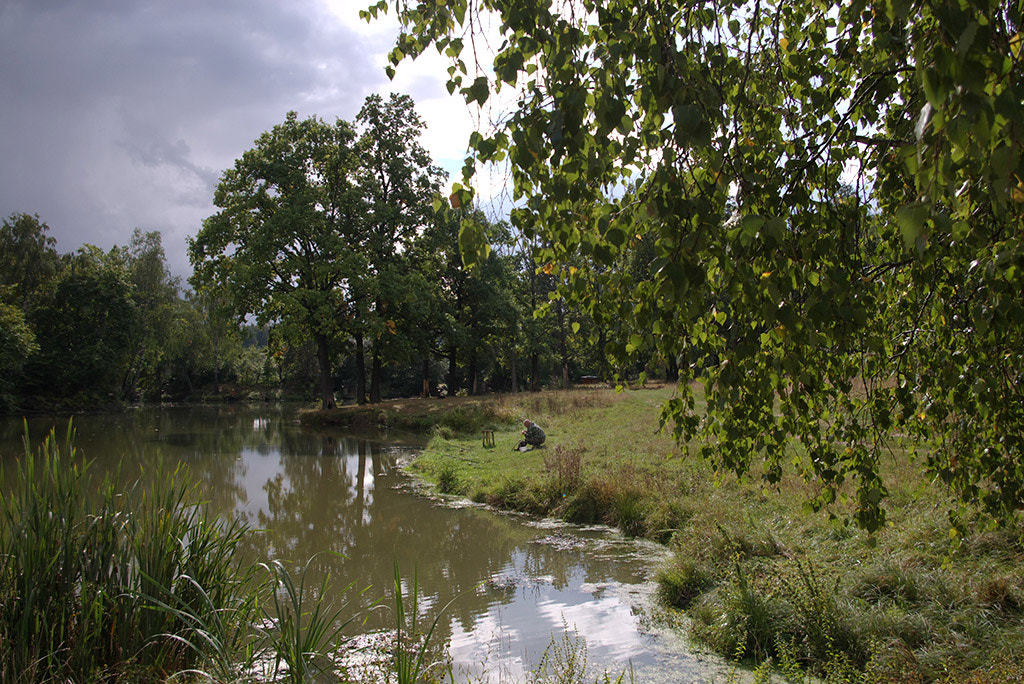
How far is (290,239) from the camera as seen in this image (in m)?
28.8

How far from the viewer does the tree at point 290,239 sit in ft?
91.2

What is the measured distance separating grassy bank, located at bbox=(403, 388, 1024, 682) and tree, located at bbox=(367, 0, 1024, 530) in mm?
746

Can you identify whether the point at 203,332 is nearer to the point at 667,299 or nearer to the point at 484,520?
the point at 484,520

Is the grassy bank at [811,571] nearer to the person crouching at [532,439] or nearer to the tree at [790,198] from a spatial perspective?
the tree at [790,198]

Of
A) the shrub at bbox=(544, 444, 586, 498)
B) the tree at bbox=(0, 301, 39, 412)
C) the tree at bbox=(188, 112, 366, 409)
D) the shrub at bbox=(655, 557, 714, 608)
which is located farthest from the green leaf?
the tree at bbox=(0, 301, 39, 412)

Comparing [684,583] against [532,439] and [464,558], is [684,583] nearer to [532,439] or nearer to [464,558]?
[464,558]

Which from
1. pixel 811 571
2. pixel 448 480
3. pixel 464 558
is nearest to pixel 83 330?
pixel 448 480

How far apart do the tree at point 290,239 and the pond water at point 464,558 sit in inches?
402

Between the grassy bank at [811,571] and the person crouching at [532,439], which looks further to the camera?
the person crouching at [532,439]

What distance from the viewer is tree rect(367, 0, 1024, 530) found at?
149 centimetres

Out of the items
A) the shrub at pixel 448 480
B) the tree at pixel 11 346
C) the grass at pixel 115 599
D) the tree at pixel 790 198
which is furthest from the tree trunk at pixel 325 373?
the tree at pixel 790 198

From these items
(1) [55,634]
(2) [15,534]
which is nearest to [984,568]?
(1) [55,634]

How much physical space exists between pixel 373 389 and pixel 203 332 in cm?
2887

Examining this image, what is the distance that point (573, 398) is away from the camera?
89.1 ft
